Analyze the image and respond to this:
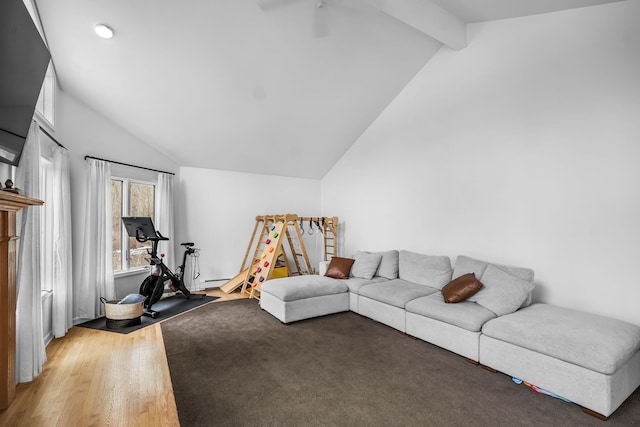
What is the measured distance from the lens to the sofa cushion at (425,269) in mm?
3982

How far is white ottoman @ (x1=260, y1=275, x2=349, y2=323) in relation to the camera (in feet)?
12.7

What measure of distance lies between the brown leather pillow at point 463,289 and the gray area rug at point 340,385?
580 mm

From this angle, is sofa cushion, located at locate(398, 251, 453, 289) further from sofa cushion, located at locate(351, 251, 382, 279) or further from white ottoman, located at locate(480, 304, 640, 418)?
white ottoman, located at locate(480, 304, 640, 418)

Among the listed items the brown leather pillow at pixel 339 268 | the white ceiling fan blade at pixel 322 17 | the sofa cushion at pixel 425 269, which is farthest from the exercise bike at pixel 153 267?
the sofa cushion at pixel 425 269

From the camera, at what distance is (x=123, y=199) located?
4754 mm

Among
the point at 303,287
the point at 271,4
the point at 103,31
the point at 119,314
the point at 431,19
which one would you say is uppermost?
the point at 431,19

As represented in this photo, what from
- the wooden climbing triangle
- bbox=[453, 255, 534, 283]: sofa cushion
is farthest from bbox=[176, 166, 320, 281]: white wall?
bbox=[453, 255, 534, 283]: sofa cushion

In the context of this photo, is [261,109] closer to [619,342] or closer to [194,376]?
[194,376]

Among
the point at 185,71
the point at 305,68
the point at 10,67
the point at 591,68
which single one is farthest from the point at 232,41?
the point at 591,68

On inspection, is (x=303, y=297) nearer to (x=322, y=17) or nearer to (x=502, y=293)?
(x=502, y=293)

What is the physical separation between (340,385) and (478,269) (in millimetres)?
2146

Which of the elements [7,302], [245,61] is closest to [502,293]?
[245,61]

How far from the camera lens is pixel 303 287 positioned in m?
4.00

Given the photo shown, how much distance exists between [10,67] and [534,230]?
4.72 metres
